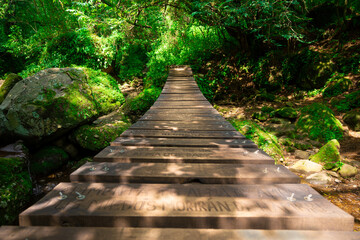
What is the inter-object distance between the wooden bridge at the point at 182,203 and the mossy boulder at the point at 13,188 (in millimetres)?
2526

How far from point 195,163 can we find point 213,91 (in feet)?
21.3

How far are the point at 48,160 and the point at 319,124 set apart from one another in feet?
21.8

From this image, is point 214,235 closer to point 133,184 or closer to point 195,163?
point 133,184

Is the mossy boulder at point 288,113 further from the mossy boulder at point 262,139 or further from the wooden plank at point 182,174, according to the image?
the wooden plank at point 182,174

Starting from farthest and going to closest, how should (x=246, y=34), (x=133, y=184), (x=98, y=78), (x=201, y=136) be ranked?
1. (x=246, y=34)
2. (x=98, y=78)
3. (x=201, y=136)
4. (x=133, y=184)

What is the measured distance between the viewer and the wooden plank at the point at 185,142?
1869mm

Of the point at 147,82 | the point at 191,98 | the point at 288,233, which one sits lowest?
the point at 288,233

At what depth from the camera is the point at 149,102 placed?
21.0 feet

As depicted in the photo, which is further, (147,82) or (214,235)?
(147,82)

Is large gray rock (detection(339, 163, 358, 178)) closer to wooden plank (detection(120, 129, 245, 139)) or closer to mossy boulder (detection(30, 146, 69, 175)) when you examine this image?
wooden plank (detection(120, 129, 245, 139))

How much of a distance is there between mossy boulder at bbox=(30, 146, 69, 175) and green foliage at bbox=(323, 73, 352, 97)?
8012 mm

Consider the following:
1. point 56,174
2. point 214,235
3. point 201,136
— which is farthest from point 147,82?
point 214,235

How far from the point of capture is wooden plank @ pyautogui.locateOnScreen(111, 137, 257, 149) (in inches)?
73.6

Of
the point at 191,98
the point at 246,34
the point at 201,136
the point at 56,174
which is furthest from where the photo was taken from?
the point at 246,34
